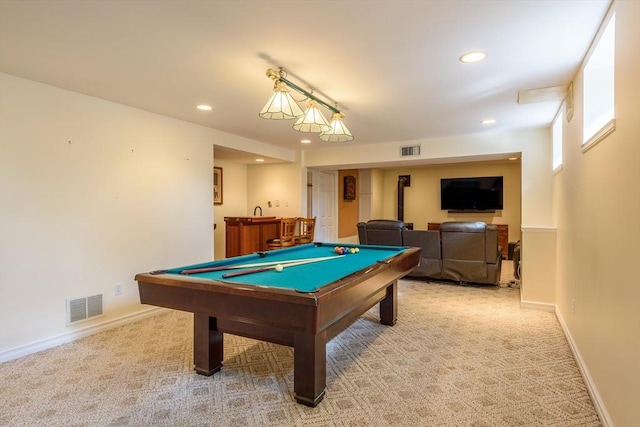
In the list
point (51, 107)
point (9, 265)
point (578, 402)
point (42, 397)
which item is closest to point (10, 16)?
point (51, 107)

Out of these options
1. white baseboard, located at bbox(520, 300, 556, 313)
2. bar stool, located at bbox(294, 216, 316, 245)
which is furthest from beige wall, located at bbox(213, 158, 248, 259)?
white baseboard, located at bbox(520, 300, 556, 313)

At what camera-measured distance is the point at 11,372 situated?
2.43m

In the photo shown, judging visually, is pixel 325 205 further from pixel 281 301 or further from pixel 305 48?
pixel 281 301

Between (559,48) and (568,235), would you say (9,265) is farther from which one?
(568,235)

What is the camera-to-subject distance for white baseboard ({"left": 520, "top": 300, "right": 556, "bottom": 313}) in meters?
3.82

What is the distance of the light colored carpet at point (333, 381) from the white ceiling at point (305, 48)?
7.31 feet

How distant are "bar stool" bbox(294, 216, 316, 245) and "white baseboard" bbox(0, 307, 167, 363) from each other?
2634 mm

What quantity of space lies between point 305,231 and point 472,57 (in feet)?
13.6

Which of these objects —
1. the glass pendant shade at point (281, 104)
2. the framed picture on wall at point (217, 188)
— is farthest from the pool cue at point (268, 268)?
the framed picture on wall at point (217, 188)

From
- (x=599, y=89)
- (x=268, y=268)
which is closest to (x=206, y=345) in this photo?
(x=268, y=268)

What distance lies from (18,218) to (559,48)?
13.9 ft

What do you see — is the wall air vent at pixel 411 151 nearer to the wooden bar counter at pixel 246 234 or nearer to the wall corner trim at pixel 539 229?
the wall corner trim at pixel 539 229

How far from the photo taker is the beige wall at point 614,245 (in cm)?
144

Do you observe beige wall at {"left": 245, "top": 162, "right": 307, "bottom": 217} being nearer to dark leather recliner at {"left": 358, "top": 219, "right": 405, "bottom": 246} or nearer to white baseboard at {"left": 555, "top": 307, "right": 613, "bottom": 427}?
dark leather recliner at {"left": 358, "top": 219, "right": 405, "bottom": 246}
